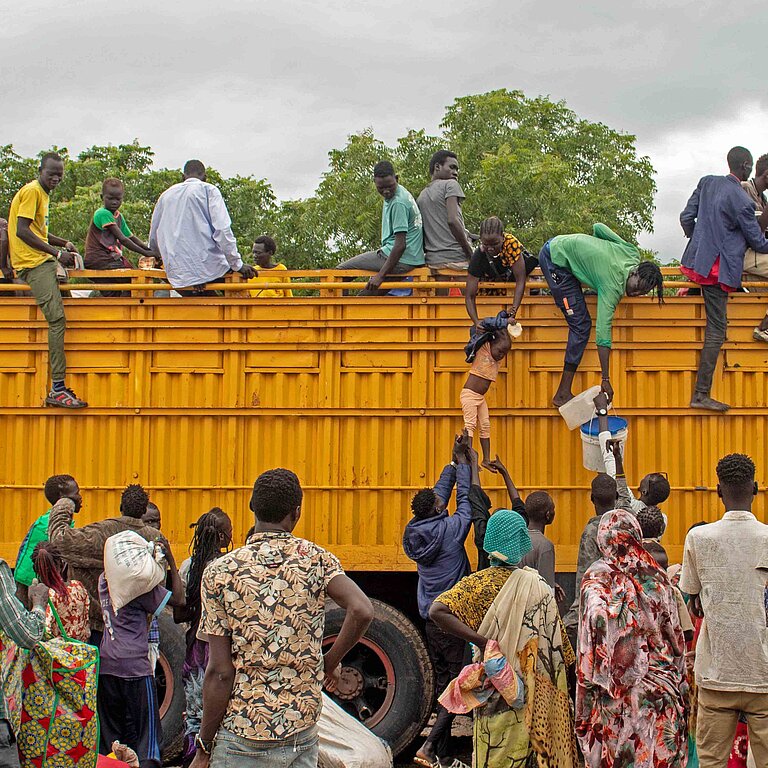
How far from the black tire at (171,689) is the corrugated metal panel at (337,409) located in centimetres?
59

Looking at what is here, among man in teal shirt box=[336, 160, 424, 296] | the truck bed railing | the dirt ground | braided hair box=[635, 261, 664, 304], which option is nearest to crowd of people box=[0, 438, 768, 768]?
the dirt ground

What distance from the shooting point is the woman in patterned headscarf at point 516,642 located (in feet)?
15.8

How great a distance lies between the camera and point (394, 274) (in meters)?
7.36

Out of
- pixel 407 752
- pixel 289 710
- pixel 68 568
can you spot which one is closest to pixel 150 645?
pixel 68 568

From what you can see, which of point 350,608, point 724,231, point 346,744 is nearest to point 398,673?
point 346,744

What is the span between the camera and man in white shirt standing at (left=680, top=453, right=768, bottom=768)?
14.8ft

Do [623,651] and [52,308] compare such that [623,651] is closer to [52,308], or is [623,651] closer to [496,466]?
[496,466]

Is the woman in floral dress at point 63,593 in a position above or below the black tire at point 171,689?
above

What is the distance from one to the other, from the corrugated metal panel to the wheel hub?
0.71m

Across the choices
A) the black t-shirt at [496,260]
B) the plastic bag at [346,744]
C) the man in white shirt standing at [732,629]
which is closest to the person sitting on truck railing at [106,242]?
the black t-shirt at [496,260]

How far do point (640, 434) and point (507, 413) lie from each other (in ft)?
3.00

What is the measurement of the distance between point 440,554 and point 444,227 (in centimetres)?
262

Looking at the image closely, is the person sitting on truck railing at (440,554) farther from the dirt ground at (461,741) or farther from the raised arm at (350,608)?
the raised arm at (350,608)

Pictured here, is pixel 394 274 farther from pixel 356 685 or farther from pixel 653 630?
pixel 653 630
